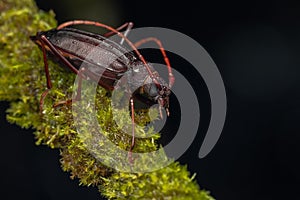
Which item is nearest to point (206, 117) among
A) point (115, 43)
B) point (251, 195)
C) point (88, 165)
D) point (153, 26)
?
point (251, 195)

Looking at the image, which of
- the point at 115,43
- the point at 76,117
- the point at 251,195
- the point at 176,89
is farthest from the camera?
the point at 251,195

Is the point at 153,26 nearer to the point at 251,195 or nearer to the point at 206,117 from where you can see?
the point at 206,117

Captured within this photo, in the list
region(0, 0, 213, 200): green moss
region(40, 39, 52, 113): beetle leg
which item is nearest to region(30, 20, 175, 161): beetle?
region(40, 39, 52, 113): beetle leg

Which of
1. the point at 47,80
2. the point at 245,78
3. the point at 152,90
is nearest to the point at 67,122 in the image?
the point at 47,80

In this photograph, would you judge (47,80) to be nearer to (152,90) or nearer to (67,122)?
(67,122)

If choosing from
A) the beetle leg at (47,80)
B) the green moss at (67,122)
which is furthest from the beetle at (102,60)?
the green moss at (67,122)
